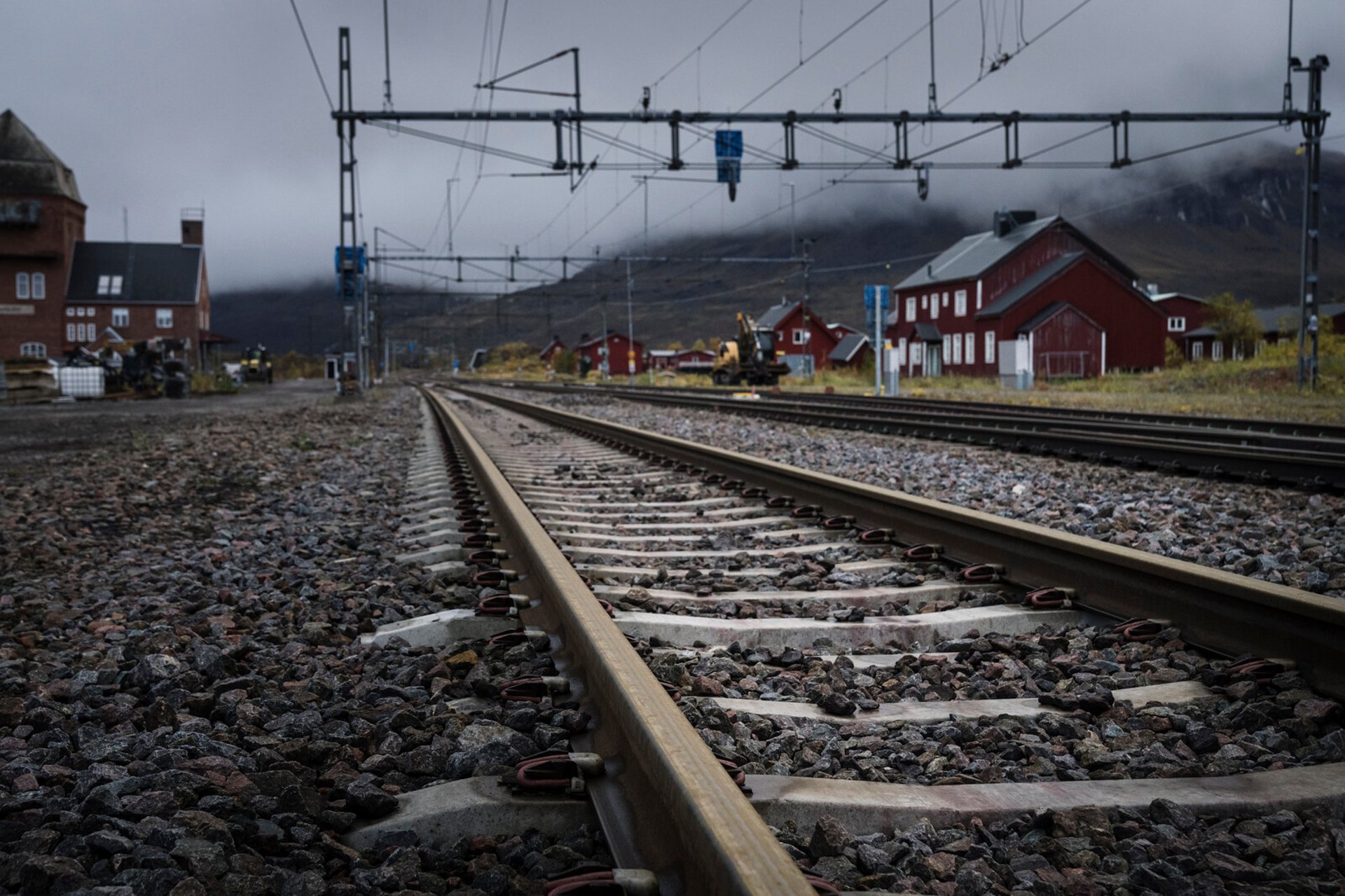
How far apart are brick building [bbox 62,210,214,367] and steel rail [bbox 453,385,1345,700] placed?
76.7 meters

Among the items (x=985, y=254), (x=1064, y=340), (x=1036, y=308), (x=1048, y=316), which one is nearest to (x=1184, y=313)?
(x=985, y=254)

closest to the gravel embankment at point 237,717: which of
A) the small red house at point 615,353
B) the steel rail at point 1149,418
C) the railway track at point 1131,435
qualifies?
the railway track at point 1131,435

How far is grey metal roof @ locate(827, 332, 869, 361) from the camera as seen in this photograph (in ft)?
263

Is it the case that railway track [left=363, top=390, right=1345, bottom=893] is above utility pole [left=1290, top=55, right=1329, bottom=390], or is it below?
below

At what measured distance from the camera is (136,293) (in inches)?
3169

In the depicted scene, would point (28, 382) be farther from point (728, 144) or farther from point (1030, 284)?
point (1030, 284)

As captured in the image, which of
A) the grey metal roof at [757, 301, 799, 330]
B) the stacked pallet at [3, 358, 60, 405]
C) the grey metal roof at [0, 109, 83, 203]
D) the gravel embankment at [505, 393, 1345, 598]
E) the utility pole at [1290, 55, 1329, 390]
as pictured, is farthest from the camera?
the grey metal roof at [757, 301, 799, 330]

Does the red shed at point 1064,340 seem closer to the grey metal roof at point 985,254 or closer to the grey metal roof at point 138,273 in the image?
the grey metal roof at point 985,254

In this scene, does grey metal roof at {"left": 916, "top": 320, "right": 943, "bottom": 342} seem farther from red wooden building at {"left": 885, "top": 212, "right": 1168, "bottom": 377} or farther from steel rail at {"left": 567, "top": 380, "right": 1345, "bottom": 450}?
steel rail at {"left": 567, "top": 380, "right": 1345, "bottom": 450}

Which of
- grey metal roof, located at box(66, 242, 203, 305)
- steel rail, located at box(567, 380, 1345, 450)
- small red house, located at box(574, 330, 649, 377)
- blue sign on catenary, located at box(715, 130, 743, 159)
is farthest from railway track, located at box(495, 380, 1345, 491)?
grey metal roof, located at box(66, 242, 203, 305)

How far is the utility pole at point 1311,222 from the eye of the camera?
819 inches

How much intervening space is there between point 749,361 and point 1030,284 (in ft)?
51.1

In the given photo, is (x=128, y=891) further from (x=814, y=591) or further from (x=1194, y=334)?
(x=1194, y=334)

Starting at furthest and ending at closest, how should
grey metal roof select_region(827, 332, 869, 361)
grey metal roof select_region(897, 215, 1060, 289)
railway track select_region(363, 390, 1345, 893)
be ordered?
grey metal roof select_region(827, 332, 869, 361) < grey metal roof select_region(897, 215, 1060, 289) < railway track select_region(363, 390, 1345, 893)
